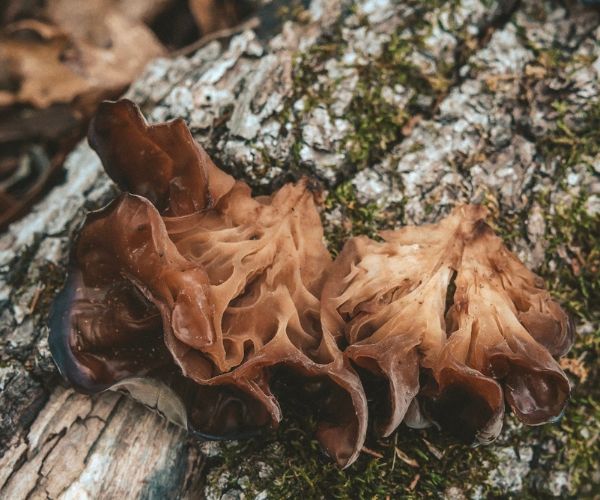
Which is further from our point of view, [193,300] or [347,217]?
[347,217]

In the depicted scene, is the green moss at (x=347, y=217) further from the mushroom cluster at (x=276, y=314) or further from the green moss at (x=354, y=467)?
the green moss at (x=354, y=467)

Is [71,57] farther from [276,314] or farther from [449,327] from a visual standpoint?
[449,327]

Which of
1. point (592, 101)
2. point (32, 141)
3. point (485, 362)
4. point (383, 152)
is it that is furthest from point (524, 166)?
point (32, 141)

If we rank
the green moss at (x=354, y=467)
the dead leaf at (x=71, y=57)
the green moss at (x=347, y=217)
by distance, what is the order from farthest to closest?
the dead leaf at (x=71, y=57) → the green moss at (x=347, y=217) → the green moss at (x=354, y=467)

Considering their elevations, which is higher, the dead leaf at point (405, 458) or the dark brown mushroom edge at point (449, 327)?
the dark brown mushroom edge at point (449, 327)

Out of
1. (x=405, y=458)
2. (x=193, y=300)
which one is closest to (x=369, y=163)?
(x=193, y=300)

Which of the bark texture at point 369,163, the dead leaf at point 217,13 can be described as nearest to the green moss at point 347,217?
the bark texture at point 369,163

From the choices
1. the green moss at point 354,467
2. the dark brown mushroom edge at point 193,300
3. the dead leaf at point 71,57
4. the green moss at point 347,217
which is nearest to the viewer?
the dark brown mushroom edge at point 193,300

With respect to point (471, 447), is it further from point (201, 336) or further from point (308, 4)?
point (308, 4)
